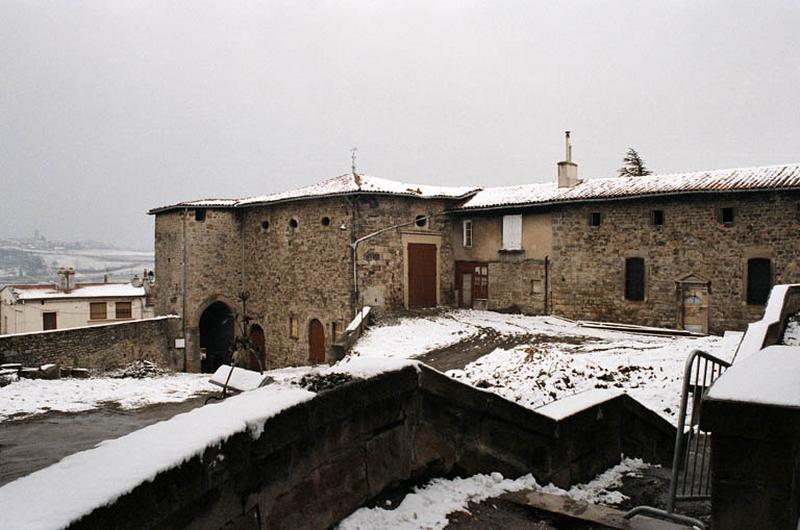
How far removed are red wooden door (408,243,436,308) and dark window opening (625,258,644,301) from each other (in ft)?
25.9

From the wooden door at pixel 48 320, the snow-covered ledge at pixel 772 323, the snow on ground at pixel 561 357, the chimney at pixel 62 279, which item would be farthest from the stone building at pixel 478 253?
the chimney at pixel 62 279

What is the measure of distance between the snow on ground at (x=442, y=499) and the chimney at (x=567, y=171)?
19.0 meters

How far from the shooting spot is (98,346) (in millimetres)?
20188

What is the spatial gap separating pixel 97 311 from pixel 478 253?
89.5 ft

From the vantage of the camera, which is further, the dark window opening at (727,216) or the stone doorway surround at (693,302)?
the stone doorway surround at (693,302)

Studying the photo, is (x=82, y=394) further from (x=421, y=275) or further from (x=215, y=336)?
(x=215, y=336)

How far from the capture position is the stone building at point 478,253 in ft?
61.5

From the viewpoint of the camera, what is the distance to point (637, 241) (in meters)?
20.5

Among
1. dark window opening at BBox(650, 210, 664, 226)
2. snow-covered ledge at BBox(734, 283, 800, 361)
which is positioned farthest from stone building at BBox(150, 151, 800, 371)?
snow-covered ledge at BBox(734, 283, 800, 361)

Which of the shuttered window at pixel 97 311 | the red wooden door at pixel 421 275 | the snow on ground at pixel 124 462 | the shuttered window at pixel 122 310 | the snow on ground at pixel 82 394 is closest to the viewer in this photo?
the snow on ground at pixel 124 462

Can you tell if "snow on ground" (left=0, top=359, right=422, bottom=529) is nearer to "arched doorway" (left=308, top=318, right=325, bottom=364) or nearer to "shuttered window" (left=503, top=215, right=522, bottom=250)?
"shuttered window" (left=503, top=215, right=522, bottom=250)

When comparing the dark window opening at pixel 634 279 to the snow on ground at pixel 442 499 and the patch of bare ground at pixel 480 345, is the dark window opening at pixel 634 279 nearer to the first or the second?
the patch of bare ground at pixel 480 345

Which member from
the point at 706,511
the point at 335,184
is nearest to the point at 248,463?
the point at 706,511

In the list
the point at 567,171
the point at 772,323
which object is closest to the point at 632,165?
the point at 567,171
